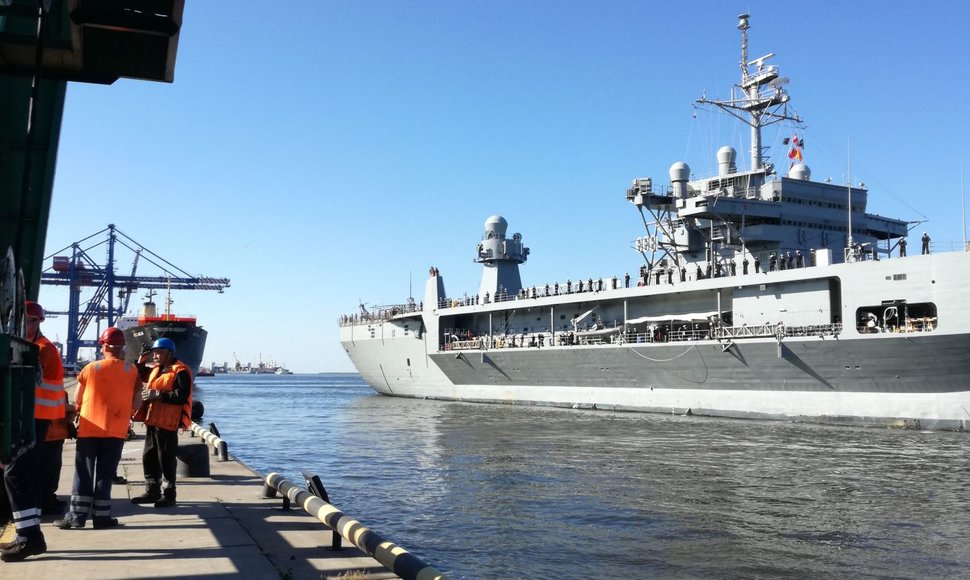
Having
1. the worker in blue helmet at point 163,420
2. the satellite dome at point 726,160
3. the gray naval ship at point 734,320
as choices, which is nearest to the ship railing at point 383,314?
the gray naval ship at point 734,320

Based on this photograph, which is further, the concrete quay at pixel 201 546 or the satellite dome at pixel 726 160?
the satellite dome at pixel 726 160

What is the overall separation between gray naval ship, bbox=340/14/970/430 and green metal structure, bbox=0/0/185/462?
2201 centimetres

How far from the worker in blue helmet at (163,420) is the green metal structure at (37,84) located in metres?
1.55

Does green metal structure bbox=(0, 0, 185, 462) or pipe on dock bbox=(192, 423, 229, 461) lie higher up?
green metal structure bbox=(0, 0, 185, 462)

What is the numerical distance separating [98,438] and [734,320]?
79.5 feet

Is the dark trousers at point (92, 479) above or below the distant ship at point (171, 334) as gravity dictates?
below

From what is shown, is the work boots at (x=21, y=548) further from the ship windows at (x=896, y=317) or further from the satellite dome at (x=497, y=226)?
the satellite dome at (x=497, y=226)

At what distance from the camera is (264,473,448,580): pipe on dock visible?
4.57 metres

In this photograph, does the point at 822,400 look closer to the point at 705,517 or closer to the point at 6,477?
the point at 705,517

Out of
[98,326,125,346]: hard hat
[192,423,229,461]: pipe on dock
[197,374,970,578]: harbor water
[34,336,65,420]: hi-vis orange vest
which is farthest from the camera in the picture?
[192,423,229,461]: pipe on dock

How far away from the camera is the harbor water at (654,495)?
29.0ft

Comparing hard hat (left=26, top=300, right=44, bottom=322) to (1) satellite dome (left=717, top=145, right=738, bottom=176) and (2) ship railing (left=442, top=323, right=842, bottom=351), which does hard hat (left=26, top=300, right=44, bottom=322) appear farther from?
(1) satellite dome (left=717, top=145, right=738, bottom=176)

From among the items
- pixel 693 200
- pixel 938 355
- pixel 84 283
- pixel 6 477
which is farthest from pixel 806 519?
pixel 84 283

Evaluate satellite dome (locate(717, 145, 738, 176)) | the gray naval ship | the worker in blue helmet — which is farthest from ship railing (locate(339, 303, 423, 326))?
the worker in blue helmet
